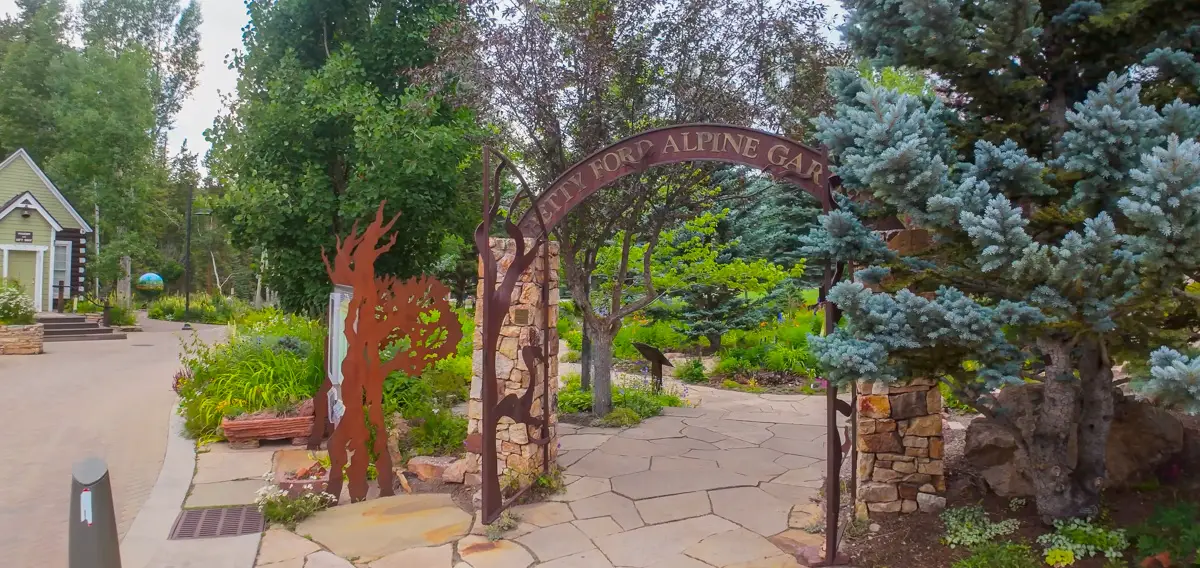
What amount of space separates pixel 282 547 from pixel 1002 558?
4050 millimetres

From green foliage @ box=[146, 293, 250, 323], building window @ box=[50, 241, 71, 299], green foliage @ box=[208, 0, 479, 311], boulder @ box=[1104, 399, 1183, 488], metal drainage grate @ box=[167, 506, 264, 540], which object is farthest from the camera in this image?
green foliage @ box=[146, 293, 250, 323]

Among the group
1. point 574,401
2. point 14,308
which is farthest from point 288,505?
point 14,308

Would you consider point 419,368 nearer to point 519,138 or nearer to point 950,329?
point 519,138

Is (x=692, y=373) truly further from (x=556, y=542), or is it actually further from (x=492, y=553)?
(x=492, y=553)

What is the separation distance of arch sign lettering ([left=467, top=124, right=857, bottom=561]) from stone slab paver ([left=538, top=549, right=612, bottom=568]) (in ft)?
2.14

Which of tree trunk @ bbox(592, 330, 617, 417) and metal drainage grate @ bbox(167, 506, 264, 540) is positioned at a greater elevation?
tree trunk @ bbox(592, 330, 617, 417)

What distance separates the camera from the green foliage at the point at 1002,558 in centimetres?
330

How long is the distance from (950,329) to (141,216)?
26.3 meters

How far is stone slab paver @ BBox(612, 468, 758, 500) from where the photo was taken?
208 inches

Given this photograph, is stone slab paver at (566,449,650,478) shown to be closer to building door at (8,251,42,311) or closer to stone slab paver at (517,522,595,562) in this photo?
stone slab paver at (517,522,595,562)

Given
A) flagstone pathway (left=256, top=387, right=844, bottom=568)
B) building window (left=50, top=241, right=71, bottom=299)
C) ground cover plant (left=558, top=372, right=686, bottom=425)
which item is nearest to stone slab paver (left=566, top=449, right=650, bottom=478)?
flagstone pathway (left=256, top=387, right=844, bottom=568)

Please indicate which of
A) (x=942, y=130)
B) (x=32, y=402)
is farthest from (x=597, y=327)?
(x=32, y=402)

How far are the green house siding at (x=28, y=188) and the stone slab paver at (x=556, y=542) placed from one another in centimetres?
2427

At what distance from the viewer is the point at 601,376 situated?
7.86 meters
